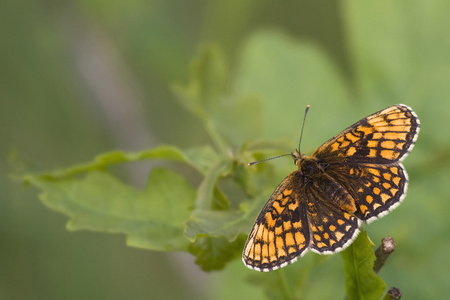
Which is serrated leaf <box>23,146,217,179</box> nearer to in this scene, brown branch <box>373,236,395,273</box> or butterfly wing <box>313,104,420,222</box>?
butterfly wing <box>313,104,420,222</box>

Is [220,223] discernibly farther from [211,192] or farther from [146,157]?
[146,157]

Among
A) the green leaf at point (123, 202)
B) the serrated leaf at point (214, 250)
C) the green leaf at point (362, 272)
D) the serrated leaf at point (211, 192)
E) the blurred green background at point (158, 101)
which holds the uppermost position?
the blurred green background at point (158, 101)

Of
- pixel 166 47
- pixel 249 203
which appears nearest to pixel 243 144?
pixel 249 203

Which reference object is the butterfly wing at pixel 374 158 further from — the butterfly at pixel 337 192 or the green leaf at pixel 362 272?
the green leaf at pixel 362 272

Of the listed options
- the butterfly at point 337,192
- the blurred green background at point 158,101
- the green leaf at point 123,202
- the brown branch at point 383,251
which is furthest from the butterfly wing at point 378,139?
the green leaf at point 123,202

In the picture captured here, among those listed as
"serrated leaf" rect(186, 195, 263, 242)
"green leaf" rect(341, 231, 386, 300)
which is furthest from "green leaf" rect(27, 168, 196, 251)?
"green leaf" rect(341, 231, 386, 300)

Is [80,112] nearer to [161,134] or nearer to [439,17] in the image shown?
[161,134]
